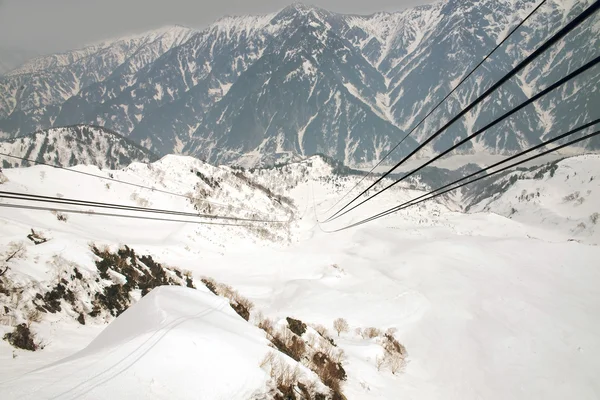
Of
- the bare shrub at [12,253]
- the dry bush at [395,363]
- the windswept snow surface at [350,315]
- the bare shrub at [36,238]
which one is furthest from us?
the bare shrub at [36,238]

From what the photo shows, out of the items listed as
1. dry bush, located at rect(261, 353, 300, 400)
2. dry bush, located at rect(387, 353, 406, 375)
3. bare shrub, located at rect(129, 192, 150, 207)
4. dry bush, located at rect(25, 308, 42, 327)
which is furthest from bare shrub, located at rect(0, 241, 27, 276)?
bare shrub, located at rect(129, 192, 150, 207)

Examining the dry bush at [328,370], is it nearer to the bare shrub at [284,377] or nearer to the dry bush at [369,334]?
the bare shrub at [284,377]

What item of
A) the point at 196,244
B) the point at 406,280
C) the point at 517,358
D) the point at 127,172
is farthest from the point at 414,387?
the point at 127,172

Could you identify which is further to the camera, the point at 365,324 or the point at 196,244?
the point at 196,244

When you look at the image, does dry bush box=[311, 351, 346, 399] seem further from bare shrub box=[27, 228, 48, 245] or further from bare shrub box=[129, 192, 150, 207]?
bare shrub box=[129, 192, 150, 207]

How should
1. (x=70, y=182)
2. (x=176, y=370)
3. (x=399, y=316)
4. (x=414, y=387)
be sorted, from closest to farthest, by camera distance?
1. (x=176, y=370)
2. (x=414, y=387)
3. (x=399, y=316)
4. (x=70, y=182)

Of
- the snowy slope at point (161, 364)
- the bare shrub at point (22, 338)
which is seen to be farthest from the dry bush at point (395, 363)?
the bare shrub at point (22, 338)

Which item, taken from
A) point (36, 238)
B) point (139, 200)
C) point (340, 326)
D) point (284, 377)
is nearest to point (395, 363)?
point (340, 326)

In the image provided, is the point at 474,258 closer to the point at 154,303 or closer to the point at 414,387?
the point at 414,387
